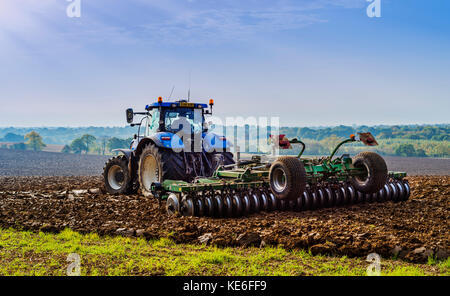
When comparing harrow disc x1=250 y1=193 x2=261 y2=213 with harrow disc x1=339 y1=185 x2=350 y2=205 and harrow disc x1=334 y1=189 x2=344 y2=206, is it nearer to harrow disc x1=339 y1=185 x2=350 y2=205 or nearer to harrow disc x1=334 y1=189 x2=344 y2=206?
harrow disc x1=334 y1=189 x2=344 y2=206

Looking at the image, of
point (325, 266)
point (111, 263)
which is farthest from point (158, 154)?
point (325, 266)

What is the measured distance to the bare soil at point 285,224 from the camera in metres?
6.54

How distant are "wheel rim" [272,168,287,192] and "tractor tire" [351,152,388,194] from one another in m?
2.00

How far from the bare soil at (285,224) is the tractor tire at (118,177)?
74 cm

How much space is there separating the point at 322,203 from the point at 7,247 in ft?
20.2

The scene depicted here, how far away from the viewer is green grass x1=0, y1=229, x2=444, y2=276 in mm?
5605

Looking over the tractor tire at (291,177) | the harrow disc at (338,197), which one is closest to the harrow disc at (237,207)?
the tractor tire at (291,177)

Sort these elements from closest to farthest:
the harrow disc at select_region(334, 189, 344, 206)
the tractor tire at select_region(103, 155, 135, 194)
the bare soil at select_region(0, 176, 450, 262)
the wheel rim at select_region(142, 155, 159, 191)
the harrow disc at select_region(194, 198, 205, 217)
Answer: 1. the bare soil at select_region(0, 176, 450, 262)
2. the harrow disc at select_region(194, 198, 205, 217)
3. the harrow disc at select_region(334, 189, 344, 206)
4. the wheel rim at select_region(142, 155, 159, 191)
5. the tractor tire at select_region(103, 155, 135, 194)

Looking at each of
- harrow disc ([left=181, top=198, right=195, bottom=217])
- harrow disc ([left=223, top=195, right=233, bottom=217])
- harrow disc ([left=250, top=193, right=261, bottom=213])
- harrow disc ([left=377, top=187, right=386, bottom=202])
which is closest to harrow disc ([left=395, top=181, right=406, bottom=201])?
harrow disc ([left=377, top=187, right=386, bottom=202])

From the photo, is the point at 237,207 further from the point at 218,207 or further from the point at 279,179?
the point at 279,179

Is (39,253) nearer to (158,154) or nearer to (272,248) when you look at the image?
(272,248)

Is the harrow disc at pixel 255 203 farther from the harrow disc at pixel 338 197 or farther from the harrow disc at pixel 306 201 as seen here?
the harrow disc at pixel 338 197

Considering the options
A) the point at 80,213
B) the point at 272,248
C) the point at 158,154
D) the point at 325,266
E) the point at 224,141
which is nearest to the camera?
the point at 325,266

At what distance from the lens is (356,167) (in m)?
10.1
